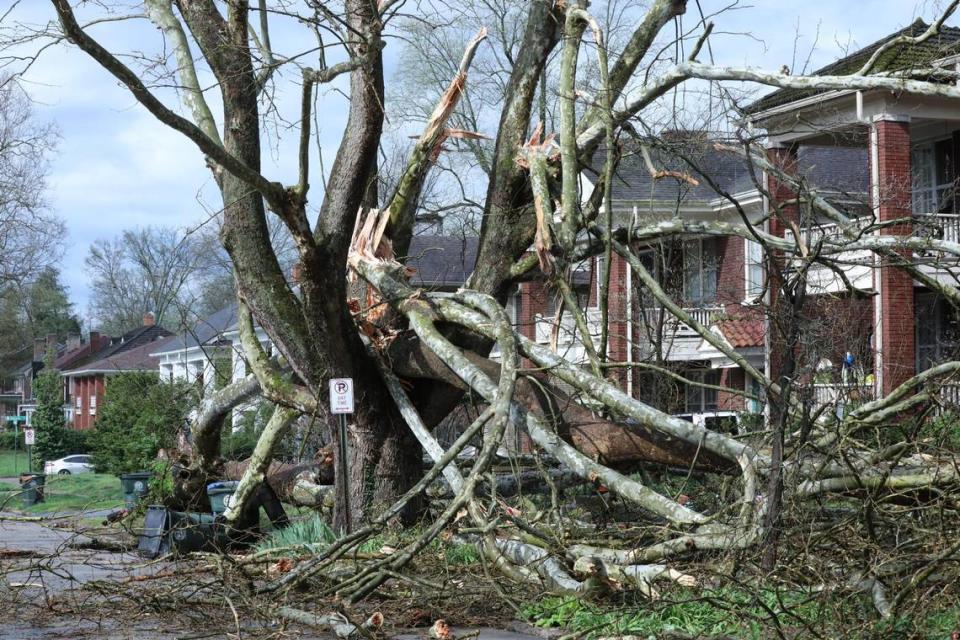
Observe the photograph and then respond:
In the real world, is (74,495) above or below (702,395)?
below

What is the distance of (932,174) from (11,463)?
39326mm

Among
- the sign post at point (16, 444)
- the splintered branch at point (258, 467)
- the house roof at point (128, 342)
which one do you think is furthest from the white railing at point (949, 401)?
the house roof at point (128, 342)

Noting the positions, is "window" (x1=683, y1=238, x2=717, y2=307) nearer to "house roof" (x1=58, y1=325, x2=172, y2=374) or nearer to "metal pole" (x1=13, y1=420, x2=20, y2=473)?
"metal pole" (x1=13, y1=420, x2=20, y2=473)

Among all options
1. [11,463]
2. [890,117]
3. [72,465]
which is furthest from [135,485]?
[11,463]

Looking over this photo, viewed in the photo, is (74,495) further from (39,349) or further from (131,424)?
(39,349)

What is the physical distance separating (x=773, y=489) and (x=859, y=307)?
42.1ft

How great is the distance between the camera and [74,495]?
24.8 m

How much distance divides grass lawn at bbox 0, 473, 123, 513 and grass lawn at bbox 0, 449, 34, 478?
10.6 m

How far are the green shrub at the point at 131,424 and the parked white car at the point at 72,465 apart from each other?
2.88 metres

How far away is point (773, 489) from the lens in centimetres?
739

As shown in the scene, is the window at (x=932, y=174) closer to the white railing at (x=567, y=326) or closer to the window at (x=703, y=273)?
the window at (x=703, y=273)

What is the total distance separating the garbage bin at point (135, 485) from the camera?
15.7m

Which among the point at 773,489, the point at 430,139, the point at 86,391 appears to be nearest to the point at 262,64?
the point at 430,139

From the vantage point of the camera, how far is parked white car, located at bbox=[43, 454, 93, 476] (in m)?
39.8
